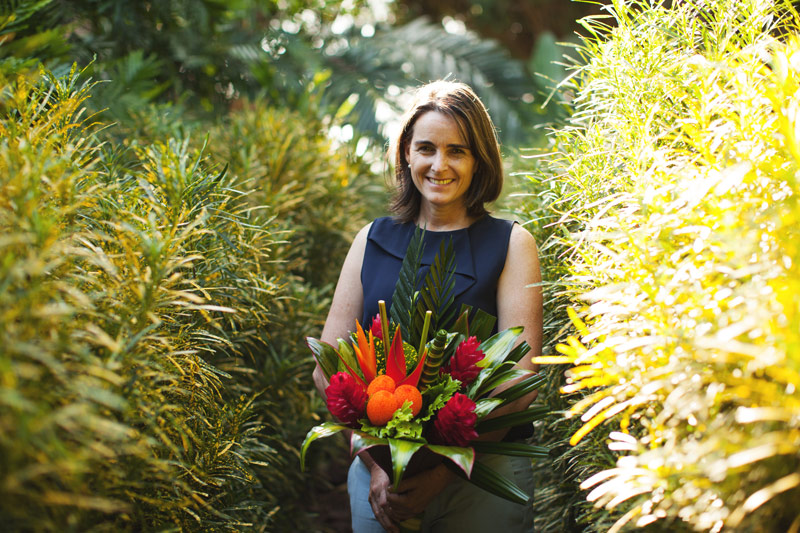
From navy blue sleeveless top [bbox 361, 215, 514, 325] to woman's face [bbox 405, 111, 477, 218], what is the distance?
0.11 meters

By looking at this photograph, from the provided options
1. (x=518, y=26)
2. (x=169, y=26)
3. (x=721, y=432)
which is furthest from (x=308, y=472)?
(x=518, y=26)

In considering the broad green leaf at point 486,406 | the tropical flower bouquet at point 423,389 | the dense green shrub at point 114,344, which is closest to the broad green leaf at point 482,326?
the tropical flower bouquet at point 423,389

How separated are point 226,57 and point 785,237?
333 centimetres

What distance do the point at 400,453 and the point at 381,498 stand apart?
397 millimetres

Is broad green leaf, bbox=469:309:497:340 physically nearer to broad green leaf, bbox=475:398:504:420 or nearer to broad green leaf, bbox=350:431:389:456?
broad green leaf, bbox=475:398:504:420

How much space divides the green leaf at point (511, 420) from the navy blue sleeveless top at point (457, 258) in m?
0.33

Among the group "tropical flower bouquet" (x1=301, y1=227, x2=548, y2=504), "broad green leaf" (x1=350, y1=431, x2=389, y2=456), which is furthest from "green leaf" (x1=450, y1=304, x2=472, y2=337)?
"broad green leaf" (x1=350, y1=431, x2=389, y2=456)

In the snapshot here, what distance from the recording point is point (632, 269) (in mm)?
889

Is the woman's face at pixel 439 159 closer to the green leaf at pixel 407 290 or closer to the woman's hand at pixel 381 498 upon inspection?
the green leaf at pixel 407 290

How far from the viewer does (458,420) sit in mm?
893

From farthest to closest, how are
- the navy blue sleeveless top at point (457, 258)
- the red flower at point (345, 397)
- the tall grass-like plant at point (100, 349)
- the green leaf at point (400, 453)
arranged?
the navy blue sleeveless top at point (457, 258)
the red flower at point (345, 397)
the green leaf at point (400, 453)
the tall grass-like plant at point (100, 349)

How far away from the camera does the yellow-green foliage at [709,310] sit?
62cm

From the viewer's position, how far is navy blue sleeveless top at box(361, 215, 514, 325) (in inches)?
51.6

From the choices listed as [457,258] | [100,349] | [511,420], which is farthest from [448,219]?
[100,349]
